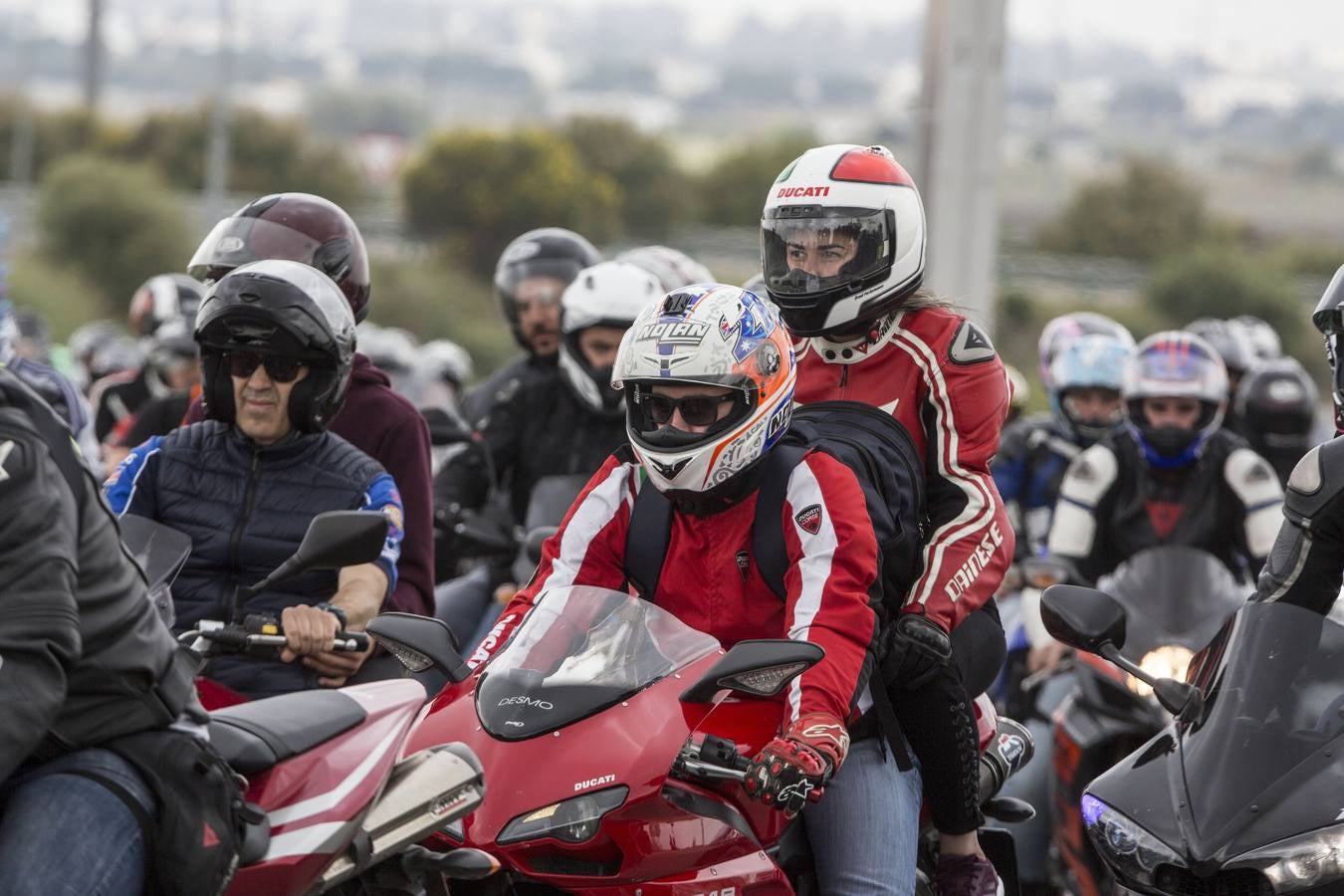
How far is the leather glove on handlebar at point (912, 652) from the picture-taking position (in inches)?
208

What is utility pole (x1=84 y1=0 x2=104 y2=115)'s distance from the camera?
6362 centimetres

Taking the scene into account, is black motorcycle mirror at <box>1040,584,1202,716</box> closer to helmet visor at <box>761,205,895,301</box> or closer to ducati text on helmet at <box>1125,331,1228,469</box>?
helmet visor at <box>761,205,895,301</box>

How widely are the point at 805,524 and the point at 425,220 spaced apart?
5030 cm

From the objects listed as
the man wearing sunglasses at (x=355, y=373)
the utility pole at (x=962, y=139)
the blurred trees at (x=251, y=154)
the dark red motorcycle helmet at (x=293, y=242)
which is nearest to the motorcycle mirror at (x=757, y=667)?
the man wearing sunglasses at (x=355, y=373)

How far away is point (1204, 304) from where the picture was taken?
4994 centimetres

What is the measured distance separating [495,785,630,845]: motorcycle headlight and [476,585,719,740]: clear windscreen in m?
0.18

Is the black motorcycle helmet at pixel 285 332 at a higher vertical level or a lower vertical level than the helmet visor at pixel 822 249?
lower

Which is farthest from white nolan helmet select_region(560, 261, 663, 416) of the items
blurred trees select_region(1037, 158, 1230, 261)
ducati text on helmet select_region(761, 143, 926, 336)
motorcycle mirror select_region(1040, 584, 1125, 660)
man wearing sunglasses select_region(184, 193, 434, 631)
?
blurred trees select_region(1037, 158, 1230, 261)

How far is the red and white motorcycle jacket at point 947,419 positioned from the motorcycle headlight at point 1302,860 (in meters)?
1.36

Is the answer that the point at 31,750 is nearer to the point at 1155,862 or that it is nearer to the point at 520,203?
the point at 1155,862

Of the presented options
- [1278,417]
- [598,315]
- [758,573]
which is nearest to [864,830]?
[758,573]

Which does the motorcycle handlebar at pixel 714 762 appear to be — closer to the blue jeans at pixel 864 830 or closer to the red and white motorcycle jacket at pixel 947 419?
the blue jeans at pixel 864 830

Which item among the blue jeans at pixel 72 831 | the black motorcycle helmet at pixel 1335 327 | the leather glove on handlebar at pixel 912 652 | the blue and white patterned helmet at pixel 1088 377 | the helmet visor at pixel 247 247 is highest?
the black motorcycle helmet at pixel 1335 327

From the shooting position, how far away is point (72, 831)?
12.3 ft
